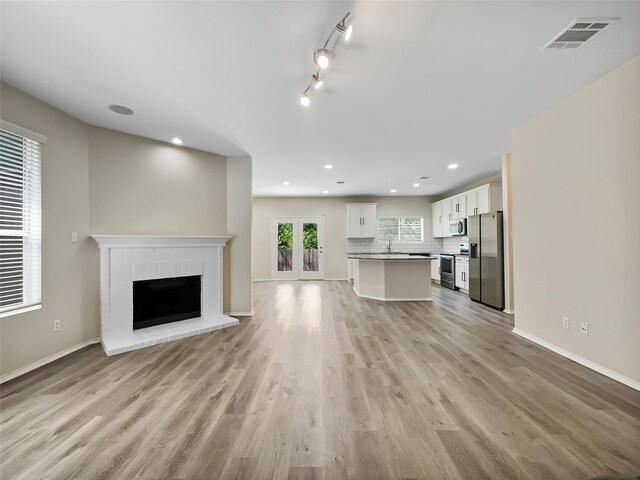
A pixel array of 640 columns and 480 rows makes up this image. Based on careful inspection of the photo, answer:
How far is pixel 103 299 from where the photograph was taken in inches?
124

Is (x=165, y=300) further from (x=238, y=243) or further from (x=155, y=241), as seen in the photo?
(x=238, y=243)

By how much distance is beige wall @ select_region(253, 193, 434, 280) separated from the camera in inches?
324

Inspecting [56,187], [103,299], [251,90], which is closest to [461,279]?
[251,90]

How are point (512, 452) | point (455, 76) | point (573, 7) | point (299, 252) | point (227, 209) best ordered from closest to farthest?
point (512, 452) < point (573, 7) < point (455, 76) < point (227, 209) < point (299, 252)

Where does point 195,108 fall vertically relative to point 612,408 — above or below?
above

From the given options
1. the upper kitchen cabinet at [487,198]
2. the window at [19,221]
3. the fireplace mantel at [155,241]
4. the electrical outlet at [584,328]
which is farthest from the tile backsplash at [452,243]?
the window at [19,221]

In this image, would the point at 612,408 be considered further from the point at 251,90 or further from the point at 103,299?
the point at 103,299

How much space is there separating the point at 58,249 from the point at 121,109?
5.37 feet

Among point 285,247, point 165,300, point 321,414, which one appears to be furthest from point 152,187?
point 285,247

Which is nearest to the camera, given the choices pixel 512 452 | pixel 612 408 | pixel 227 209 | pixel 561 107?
pixel 512 452

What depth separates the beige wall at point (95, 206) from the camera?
2.57 m

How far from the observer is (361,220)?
316 inches

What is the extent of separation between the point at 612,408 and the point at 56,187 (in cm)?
525

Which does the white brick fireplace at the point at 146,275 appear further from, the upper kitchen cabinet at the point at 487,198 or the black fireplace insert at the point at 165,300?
the upper kitchen cabinet at the point at 487,198
